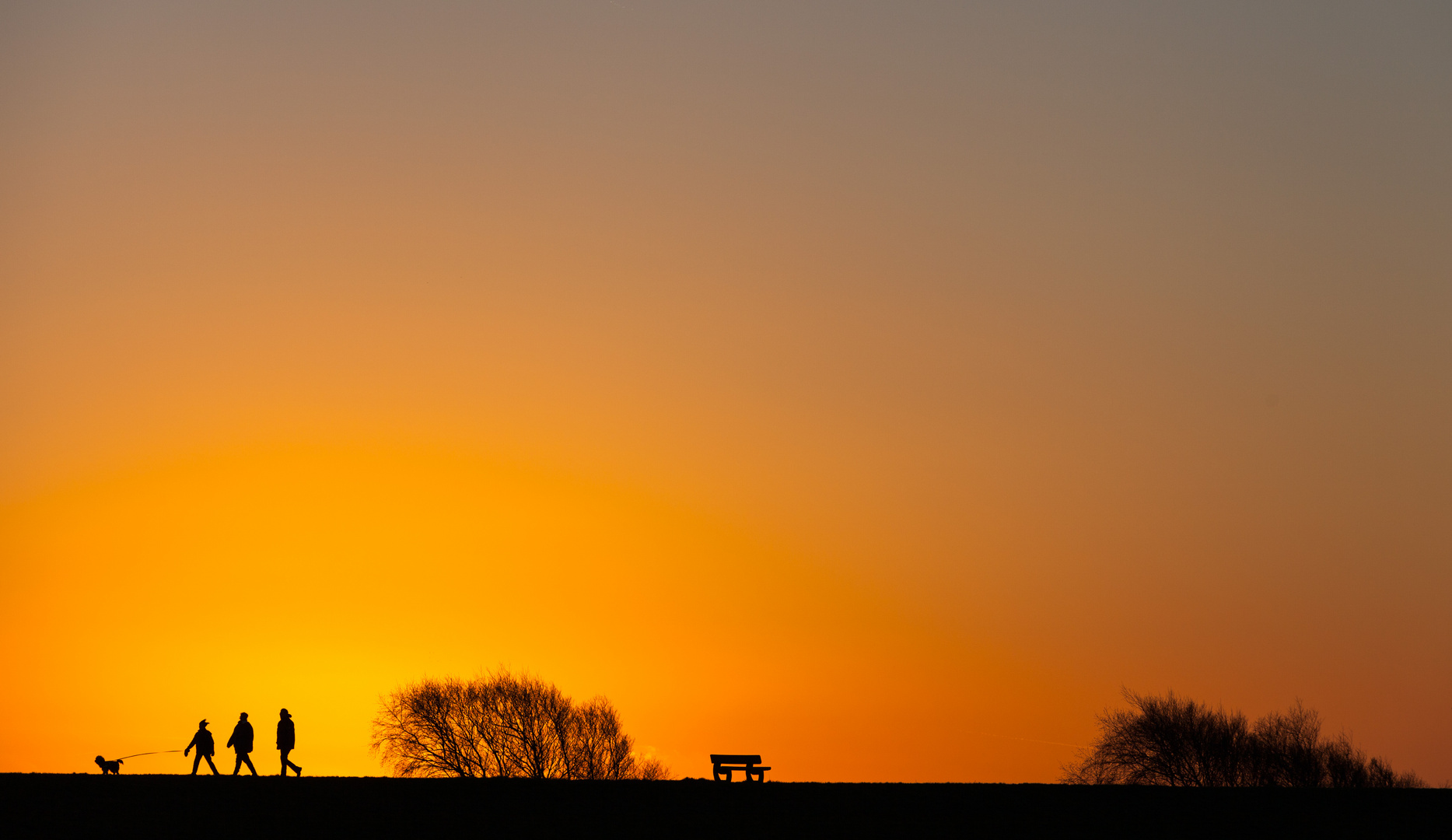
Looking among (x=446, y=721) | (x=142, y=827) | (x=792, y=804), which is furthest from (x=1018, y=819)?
(x=446, y=721)

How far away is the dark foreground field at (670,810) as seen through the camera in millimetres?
21828

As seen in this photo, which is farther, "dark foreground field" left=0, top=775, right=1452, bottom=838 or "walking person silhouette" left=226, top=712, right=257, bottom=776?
"walking person silhouette" left=226, top=712, right=257, bottom=776

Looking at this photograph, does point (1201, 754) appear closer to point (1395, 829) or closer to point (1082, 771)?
point (1082, 771)

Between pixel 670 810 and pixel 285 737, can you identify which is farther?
pixel 285 737

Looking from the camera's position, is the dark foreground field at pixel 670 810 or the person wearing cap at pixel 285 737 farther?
the person wearing cap at pixel 285 737

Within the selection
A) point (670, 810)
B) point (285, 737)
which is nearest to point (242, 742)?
point (285, 737)

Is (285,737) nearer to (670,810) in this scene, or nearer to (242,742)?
(242,742)

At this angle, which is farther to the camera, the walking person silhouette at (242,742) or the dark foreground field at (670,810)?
the walking person silhouette at (242,742)

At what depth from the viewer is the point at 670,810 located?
2422cm

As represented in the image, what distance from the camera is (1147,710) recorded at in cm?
7962

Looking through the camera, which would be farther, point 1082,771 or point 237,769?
point 1082,771

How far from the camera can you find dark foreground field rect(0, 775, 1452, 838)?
21.8 meters

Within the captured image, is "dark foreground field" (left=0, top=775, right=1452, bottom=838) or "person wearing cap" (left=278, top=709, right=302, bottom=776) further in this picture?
"person wearing cap" (left=278, top=709, right=302, bottom=776)

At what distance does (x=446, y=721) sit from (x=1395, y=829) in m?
58.7
